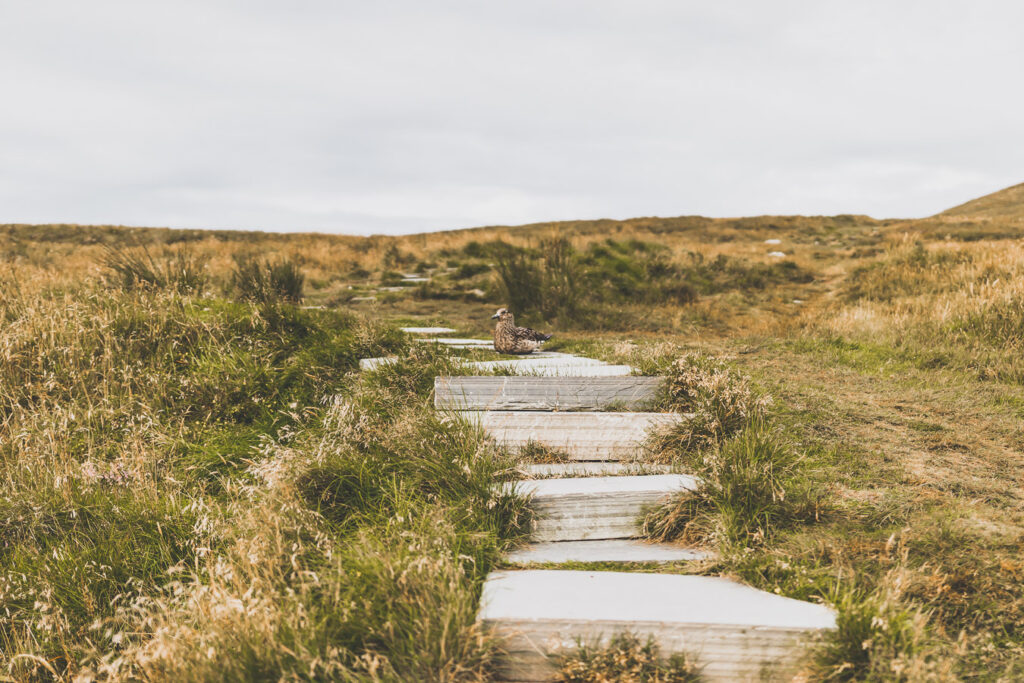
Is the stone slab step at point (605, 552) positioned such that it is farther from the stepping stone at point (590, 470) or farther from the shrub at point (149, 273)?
the shrub at point (149, 273)

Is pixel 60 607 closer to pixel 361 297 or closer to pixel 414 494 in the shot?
pixel 414 494

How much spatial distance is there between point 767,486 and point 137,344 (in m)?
5.10

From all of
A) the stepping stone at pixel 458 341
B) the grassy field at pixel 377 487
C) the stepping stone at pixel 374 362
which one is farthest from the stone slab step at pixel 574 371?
the stepping stone at pixel 458 341

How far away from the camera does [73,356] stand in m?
4.79

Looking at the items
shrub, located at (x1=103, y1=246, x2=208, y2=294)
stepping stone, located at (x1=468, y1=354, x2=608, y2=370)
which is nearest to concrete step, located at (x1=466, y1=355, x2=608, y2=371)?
stepping stone, located at (x1=468, y1=354, x2=608, y2=370)

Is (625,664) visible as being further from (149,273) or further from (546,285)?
(149,273)

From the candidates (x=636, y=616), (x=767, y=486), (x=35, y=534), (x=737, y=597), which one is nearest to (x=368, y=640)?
(x=636, y=616)

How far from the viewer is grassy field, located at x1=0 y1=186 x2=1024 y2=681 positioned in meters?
1.93

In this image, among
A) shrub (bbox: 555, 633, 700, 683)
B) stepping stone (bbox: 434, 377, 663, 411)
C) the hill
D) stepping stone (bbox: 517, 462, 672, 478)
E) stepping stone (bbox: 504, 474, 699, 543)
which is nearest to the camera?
shrub (bbox: 555, 633, 700, 683)

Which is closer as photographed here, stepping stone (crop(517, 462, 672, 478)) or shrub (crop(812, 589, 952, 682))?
shrub (crop(812, 589, 952, 682))

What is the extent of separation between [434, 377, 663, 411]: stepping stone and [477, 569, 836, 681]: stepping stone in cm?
167

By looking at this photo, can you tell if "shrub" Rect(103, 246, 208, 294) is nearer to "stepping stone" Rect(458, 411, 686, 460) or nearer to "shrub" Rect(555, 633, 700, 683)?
"stepping stone" Rect(458, 411, 686, 460)

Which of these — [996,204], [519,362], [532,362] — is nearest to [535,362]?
[532,362]

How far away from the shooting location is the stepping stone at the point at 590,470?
3.09 m
